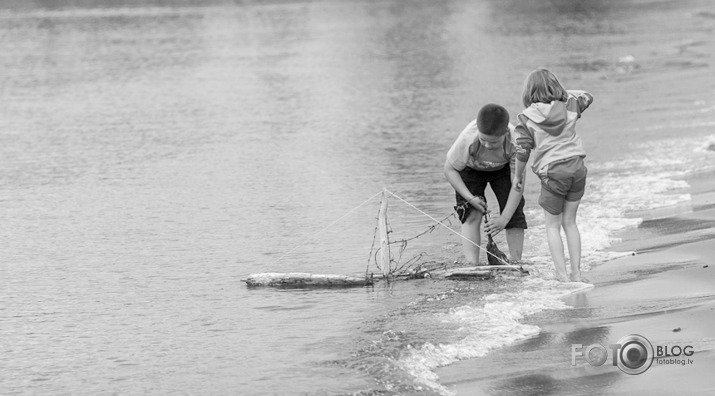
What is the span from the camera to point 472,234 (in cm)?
887

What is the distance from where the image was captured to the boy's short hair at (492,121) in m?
8.10

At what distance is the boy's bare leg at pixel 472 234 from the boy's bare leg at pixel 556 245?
746 mm

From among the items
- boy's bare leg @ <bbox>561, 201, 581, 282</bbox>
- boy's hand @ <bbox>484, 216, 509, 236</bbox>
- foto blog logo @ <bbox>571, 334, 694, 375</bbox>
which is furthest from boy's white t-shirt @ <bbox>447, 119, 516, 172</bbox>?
foto blog logo @ <bbox>571, 334, 694, 375</bbox>

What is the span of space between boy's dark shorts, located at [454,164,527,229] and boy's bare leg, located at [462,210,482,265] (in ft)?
0.19

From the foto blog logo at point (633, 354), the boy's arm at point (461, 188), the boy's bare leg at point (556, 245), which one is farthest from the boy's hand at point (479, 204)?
the foto blog logo at point (633, 354)

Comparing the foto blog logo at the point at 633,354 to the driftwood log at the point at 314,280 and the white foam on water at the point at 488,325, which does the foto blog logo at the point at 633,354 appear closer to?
the white foam on water at the point at 488,325

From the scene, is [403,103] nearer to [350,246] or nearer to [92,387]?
[350,246]

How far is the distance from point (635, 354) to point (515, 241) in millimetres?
2541

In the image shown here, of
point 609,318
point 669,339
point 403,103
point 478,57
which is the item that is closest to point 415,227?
point 609,318

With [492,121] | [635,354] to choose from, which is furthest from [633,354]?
[492,121]

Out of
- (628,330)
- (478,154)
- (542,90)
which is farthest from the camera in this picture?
(478,154)

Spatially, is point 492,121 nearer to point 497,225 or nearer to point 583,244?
point 497,225

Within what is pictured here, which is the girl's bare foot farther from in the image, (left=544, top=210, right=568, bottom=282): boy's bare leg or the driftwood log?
the driftwood log

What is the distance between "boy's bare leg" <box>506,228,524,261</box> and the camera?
8781mm
